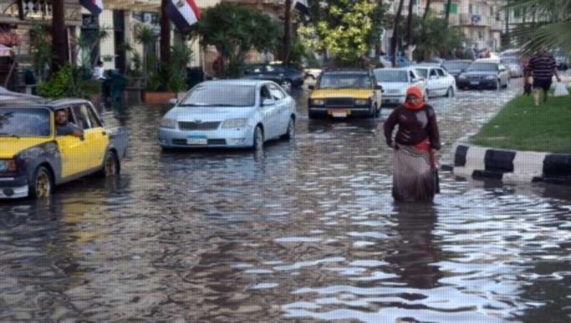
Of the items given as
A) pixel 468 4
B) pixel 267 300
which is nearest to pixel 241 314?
pixel 267 300

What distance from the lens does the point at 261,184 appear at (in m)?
17.1

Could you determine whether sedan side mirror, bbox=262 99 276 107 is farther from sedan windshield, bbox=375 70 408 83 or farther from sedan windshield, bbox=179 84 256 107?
sedan windshield, bbox=375 70 408 83

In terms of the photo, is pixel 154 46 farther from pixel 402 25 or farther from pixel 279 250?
pixel 279 250

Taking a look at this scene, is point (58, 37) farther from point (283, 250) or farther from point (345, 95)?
point (283, 250)

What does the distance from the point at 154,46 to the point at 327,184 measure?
40.2 m

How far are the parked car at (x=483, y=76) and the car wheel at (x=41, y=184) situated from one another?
131ft

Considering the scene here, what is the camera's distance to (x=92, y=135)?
57.2 ft

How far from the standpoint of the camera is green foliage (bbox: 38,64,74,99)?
3306cm

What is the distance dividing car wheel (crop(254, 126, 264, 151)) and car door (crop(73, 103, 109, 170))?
512 cm

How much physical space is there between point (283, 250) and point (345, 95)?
20580mm

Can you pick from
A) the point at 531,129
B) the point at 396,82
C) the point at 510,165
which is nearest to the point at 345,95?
the point at 396,82

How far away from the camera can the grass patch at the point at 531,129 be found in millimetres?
18842

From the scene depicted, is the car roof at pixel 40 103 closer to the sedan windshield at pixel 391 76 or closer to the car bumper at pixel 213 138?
the car bumper at pixel 213 138

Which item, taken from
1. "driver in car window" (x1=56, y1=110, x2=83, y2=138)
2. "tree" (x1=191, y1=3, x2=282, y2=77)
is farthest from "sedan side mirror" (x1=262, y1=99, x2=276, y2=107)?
"tree" (x1=191, y1=3, x2=282, y2=77)
